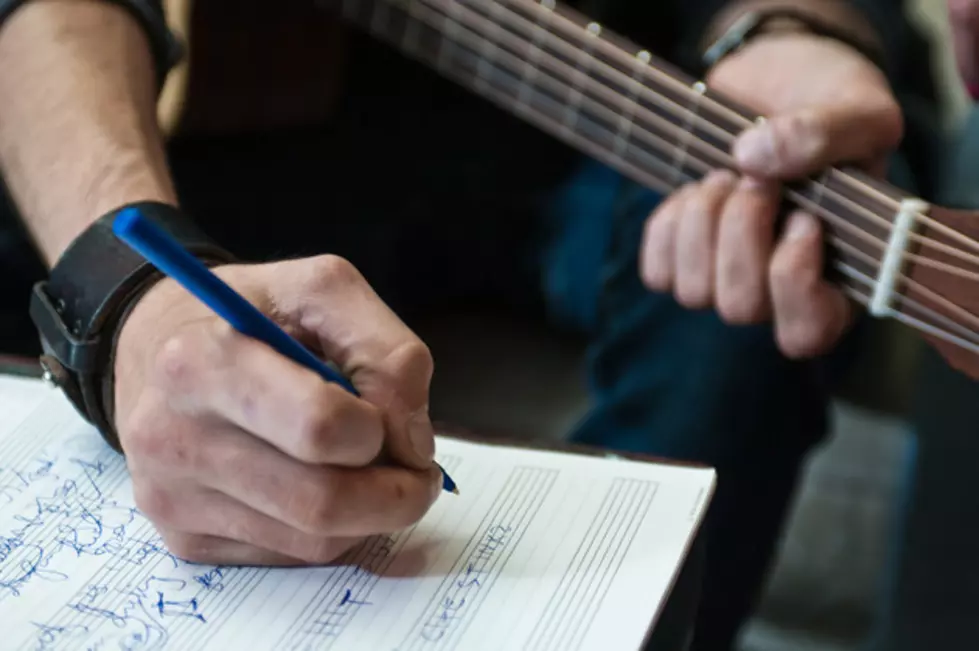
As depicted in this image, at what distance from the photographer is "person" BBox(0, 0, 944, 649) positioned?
0.36 meters

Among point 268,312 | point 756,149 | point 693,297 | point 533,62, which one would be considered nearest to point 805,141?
point 756,149

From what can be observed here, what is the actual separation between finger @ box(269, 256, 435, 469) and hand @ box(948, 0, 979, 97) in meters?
0.42

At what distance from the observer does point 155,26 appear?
1.99ft

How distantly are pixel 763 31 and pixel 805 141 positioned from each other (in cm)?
22

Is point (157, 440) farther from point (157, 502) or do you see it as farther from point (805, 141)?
point (805, 141)

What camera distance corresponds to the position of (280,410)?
330 millimetres

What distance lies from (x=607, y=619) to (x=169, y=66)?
1.56ft

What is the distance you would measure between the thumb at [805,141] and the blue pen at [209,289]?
327 millimetres

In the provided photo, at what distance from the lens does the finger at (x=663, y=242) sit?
2.10ft

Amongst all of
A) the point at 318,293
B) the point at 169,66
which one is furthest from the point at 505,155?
the point at 318,293

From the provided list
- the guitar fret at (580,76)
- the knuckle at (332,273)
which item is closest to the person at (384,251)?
the knuckle at (332,273)

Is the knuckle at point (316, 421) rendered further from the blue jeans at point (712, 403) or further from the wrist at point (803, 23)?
the wrist at point (803, 23)

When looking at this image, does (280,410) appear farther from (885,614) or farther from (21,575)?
(885,614)

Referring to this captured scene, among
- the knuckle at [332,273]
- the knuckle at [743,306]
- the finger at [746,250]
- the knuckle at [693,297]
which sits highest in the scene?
the knuckle at [332,273]
